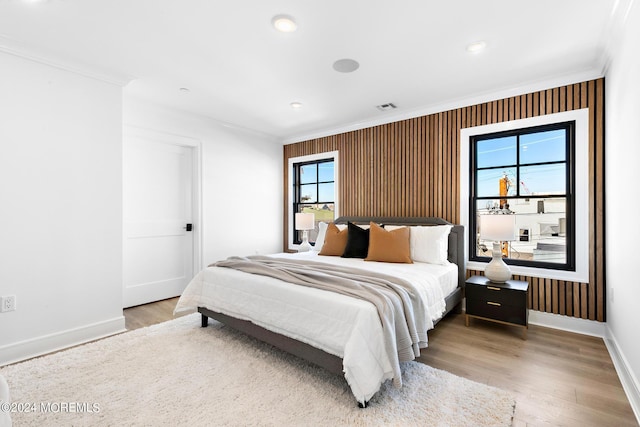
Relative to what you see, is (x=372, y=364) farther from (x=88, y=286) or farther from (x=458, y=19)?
(x=88, y=286)

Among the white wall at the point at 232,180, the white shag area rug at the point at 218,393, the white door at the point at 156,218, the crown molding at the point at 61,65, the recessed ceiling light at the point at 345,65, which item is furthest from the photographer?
the white wall at the point at 232,180

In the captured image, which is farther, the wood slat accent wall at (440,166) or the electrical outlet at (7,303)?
the wood slat accent wall at (440,166)

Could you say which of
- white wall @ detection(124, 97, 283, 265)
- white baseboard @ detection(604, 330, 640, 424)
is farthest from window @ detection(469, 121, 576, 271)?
white wall @ detection(124, 97, 283, 265)

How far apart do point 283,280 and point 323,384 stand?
814 millimetres

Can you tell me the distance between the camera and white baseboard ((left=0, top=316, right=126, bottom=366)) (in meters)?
2.49

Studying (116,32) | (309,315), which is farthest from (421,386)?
(116,32)

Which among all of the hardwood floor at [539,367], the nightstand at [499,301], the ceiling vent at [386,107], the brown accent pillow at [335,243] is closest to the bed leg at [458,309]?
the hardwood floor at [539,367]

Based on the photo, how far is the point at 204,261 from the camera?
4480 mm

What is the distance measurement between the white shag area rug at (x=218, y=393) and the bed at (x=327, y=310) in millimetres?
172

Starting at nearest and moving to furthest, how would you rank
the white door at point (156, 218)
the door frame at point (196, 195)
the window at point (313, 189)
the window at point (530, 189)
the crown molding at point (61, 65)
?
the crown molding at point (61, 65) < the window at point (530, 189) < the white door at point (156, 218) < the door frame at point (196, 195) < the window at point (313, 189)

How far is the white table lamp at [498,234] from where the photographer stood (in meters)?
2.99

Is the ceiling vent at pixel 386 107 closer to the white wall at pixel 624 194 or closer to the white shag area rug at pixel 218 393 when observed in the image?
the white wall at pixel 624 194

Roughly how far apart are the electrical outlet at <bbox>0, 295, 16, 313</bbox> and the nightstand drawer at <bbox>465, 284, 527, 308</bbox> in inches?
161

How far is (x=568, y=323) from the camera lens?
3.08 meters
